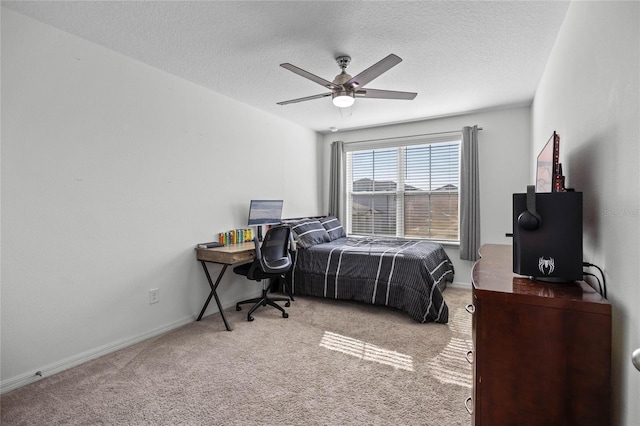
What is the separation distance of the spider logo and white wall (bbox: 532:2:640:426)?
0.63ft

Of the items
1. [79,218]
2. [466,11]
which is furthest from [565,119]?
[79,218]

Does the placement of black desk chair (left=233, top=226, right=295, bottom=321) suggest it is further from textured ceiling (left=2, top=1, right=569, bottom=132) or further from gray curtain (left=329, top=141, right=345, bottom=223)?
gray curtain (left=329, top=141, right=345, bottom=223)

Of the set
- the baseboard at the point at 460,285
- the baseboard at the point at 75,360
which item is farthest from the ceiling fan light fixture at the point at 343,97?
the baseboard at the point at 460,285

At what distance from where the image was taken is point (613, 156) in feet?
3.94

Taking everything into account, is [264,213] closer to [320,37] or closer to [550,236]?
[320,37]

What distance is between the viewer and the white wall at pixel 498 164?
4086mm

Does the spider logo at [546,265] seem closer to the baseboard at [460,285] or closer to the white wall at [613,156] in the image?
the white wall at [613,156]

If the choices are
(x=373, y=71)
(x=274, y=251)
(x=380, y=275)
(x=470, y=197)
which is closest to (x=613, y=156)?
(x=373, y=71)

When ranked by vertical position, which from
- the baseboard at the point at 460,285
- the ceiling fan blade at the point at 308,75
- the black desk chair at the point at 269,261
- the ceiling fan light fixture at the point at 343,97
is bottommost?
the baseboard at the point at 460,285

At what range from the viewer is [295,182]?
4.89 metres

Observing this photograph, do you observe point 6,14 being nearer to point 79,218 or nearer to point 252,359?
point 79,218

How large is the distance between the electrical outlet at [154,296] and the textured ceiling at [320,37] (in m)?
2.04

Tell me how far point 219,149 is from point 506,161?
12.0ft

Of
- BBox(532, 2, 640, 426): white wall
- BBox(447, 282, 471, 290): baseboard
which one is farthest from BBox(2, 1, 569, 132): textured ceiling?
BBox(447, 282, 471, 290): baseboard
